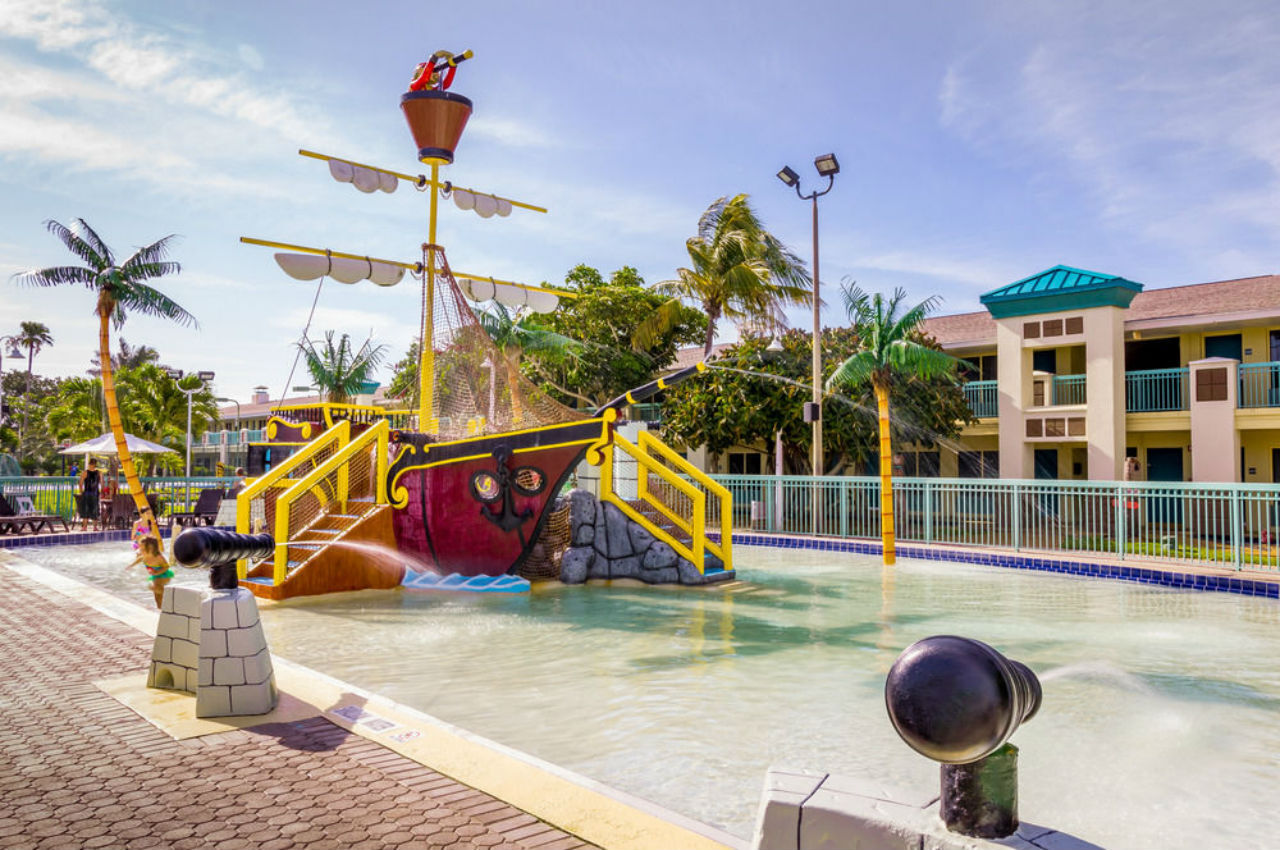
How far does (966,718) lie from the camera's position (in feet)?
7.30

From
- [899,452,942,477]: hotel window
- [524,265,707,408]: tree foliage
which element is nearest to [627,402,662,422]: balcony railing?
[524,265,707,408]: tree foliage

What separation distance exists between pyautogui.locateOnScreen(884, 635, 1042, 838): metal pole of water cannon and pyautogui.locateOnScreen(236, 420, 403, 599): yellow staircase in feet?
34.4

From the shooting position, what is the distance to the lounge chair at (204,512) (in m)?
20.3

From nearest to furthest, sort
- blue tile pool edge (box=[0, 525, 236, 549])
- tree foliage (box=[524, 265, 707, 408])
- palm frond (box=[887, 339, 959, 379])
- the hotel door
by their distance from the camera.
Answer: palm frond (box=[887, 339, 959, 379]), blue tile pool edge (box=[0, 525, 236, 549]), the hotel door, tree foliage (box=[524, 265, 707, 408])

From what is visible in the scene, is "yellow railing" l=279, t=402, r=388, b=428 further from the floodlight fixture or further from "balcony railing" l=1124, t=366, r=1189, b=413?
"balcony railing" l=1124, t=366, r=1189, b=413

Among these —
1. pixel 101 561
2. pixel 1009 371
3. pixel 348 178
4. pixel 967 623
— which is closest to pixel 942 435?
pixel 1009 371

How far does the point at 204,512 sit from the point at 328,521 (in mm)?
9003

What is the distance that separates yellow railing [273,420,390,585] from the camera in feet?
38.4

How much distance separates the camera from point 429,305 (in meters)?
15.0

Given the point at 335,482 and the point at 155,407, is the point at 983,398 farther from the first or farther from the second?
the point at 155,407

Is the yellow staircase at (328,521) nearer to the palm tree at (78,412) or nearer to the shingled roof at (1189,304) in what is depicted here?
the shingled roof at (1189,304)

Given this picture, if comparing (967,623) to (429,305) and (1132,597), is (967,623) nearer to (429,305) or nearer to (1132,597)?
(1132,597)

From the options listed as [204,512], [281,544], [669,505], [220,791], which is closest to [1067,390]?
[669,505]

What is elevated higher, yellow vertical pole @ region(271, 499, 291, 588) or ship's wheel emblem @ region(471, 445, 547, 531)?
ship's wheel emblem @ region(471, 445, 547, 531)
